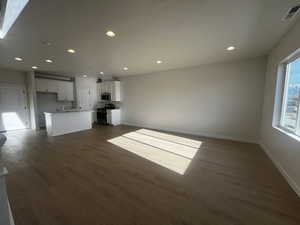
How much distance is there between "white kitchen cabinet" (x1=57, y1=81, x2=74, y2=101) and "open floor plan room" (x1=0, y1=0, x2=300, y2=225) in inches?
76.7

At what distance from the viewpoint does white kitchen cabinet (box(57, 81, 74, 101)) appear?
6.51 m

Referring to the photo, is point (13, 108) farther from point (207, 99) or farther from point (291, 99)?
point (291, 99)

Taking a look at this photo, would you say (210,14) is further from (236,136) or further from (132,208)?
(236,136)

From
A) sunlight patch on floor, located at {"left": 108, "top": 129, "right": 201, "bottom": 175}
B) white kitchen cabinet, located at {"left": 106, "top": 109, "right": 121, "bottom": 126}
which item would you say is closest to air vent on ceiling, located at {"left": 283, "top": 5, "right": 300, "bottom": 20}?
sunlight patch on floor, located at {"left": 108, "top": 129, "right": 201, "bottom": 175}

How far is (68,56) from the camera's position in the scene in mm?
3844

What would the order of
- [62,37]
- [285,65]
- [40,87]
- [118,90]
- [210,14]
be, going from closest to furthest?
[210,14] < [62,37] < [285,65] < [40,87] < [118,90]

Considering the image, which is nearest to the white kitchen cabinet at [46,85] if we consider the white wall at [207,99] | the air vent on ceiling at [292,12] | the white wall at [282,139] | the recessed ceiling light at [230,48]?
the white wall at [207,99]

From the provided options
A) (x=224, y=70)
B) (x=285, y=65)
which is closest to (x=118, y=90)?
(x=224, y=70)

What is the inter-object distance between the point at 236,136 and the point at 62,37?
556cm

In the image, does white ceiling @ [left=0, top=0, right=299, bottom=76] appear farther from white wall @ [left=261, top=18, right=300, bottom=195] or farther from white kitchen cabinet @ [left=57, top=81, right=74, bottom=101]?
white kitchen cabinet @ [left=57, top=81, right=74, bottom=101]

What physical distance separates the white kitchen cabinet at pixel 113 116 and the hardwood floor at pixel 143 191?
3797mm

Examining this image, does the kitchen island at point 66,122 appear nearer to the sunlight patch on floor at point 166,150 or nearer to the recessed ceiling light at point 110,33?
the sunlight patch on floor at point 166,150

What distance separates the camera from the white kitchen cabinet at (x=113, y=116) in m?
7.05

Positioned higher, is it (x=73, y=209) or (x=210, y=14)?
(x=210, y=14)
